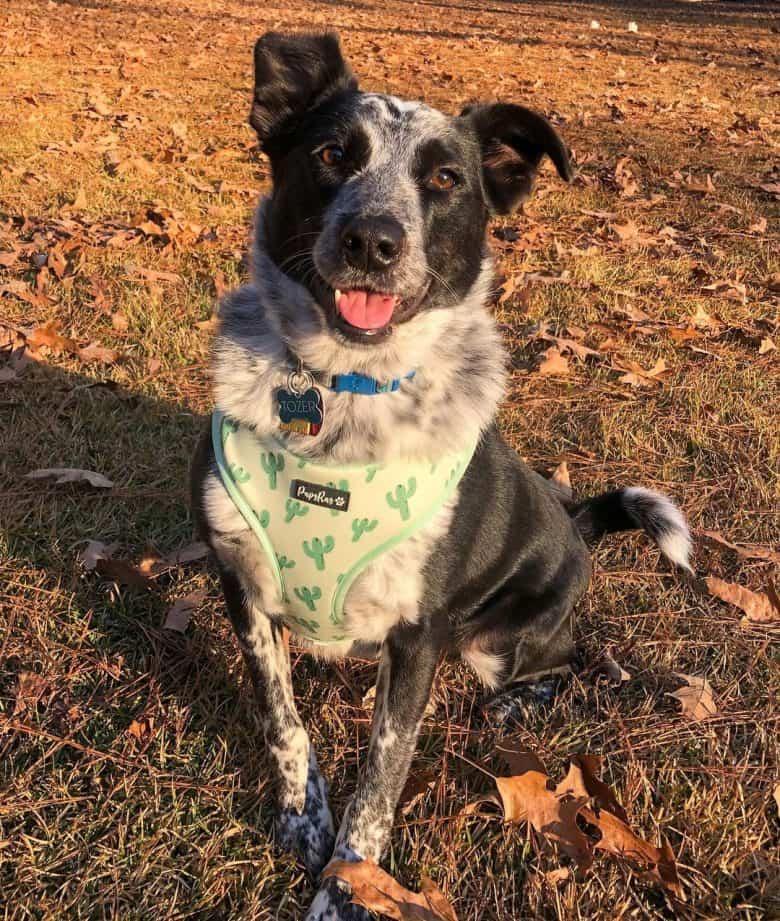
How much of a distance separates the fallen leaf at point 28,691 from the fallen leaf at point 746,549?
273cm

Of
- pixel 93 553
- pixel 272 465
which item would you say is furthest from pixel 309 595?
pixel 93 553

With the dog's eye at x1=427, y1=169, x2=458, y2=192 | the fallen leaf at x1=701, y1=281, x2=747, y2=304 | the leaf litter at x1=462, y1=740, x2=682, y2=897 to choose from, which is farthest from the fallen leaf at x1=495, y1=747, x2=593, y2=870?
the fallen leaf at x1=701, y1=281, x2=747, y2=304

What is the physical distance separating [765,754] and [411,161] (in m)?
2.24

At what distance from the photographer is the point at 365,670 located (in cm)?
296

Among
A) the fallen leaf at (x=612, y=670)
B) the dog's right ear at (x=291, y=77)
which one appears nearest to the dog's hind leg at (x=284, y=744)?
the fallen leaf at (x=612, y=670)

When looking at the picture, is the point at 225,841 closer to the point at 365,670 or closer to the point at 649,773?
the point at 365,670

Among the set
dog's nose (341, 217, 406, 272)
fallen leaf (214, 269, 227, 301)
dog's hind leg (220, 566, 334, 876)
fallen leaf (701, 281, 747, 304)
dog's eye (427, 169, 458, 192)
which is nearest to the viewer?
dog's nose (341, 217, 406, 272)

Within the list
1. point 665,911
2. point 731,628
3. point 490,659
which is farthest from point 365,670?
point 731,628

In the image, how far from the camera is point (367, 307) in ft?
7.47

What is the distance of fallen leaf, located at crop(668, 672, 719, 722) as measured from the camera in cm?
270

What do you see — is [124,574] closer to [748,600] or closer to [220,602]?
[220,602]

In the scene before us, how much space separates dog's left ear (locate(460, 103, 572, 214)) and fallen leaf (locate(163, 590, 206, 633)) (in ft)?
6.02

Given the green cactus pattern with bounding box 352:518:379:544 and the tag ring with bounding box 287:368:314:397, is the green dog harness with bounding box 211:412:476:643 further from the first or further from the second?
the tag ring with bounding box 287:368:314:397

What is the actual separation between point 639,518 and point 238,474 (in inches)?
67.9
